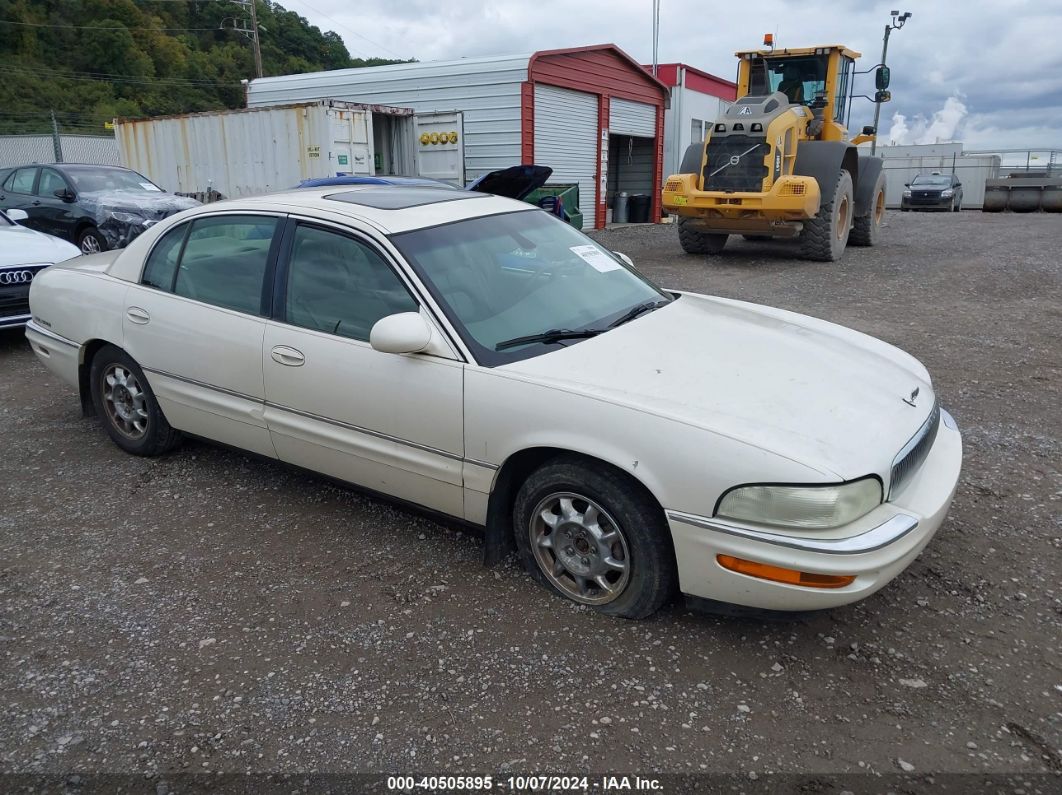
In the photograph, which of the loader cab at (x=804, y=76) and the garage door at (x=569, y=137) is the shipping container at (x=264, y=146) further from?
the loader cab at (x=804, y=76)

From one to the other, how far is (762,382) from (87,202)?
34.6 feet

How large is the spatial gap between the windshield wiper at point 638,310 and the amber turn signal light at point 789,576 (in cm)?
124

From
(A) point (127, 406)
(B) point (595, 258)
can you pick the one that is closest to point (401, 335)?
(B) point (595, 258)

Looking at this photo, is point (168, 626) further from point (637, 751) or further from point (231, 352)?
point (637, 751)

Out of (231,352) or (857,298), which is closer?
(231,352)

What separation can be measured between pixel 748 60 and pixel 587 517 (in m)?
11.7

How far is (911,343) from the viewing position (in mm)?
7004

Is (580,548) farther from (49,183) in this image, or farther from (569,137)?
(569,137)

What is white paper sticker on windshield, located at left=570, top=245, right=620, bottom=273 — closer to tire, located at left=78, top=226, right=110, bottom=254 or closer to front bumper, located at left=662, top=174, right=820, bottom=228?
front bumper, located at left=662, top=174, right=820, bottom=228

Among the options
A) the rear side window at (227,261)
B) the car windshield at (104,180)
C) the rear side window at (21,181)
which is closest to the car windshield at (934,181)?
the car windshield at (104,180)

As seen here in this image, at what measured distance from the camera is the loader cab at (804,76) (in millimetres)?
12367

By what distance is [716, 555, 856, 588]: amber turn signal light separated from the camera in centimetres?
247

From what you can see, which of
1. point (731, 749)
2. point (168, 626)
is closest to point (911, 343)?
point (731, 749)

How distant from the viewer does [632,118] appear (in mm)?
19625
